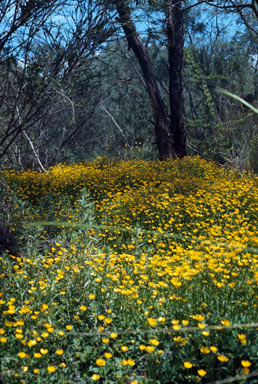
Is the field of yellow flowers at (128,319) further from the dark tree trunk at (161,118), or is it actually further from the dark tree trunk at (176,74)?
the dark tree trunk at (176,74)

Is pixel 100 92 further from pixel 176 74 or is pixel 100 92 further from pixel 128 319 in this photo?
pixel 128 319

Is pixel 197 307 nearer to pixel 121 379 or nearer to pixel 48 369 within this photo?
pixel 121 379

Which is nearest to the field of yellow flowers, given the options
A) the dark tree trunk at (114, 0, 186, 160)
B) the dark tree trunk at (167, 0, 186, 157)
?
the dark tree trunk at (114, 0, 186, 160)

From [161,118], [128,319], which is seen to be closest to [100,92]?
[161,118]

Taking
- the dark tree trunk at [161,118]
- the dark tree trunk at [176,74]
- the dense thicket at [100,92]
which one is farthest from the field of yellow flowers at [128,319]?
the dark tree trunk at [176,74]

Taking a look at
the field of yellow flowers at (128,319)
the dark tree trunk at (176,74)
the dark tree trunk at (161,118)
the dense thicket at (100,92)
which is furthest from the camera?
the dark tree trunk at (161,118)

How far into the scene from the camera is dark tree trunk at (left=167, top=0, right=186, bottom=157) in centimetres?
976

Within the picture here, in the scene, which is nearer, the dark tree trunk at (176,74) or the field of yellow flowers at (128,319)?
the field of yellow flowers at (128,319)

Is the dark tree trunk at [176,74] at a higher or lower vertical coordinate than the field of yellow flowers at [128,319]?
higher

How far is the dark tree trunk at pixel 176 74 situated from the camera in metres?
9.76

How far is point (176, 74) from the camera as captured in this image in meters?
10.1

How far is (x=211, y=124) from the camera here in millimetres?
11594

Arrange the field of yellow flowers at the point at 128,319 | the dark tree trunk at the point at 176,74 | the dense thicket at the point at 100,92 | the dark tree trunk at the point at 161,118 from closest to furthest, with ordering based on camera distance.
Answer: the field of yellow flowers at the point at 128,319, the dense thicket at the point at 100,92, the dark tree trunk at the point at 176,74, the dark tree trunk at the point at 161,118

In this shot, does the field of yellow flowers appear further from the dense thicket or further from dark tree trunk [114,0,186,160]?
dark tree trunk [114,0,186,160]
